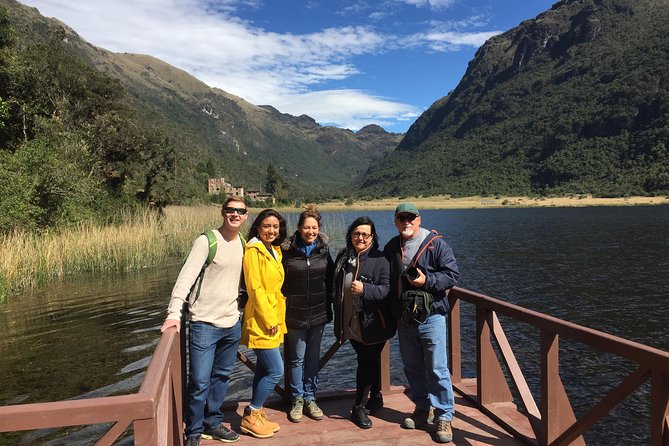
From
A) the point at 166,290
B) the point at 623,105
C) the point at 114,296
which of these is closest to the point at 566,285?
the point at 166,290

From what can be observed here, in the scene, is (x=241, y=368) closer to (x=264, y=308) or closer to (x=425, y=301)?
(x=264, y=308)

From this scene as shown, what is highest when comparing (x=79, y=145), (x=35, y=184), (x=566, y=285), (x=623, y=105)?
(x=623, y=105)

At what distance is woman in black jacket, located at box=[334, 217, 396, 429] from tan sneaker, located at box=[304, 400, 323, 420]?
297 millimetres

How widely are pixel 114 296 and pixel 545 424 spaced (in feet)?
41.9

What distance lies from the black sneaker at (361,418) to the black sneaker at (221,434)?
39.9 inches

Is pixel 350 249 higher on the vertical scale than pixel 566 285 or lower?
higher

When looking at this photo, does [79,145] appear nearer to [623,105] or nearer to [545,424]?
[545,424]

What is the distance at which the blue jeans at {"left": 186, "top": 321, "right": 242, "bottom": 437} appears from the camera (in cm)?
359

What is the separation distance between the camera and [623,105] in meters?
129

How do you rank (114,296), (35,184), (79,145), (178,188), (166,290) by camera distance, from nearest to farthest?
(114,296) → (166,290) → (35,184) → (79,145) → (178,188)

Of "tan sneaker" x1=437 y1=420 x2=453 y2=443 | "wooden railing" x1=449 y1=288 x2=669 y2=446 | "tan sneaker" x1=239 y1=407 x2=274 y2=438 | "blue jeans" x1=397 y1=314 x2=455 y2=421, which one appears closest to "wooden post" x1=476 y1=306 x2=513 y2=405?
"wooden railing" x1=449 y1=288 x2=669 y2=446

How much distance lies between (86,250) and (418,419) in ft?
51.1

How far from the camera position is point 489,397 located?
4395 millimetres

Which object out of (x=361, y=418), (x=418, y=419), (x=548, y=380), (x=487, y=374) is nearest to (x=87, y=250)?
(x=361, y=418)
